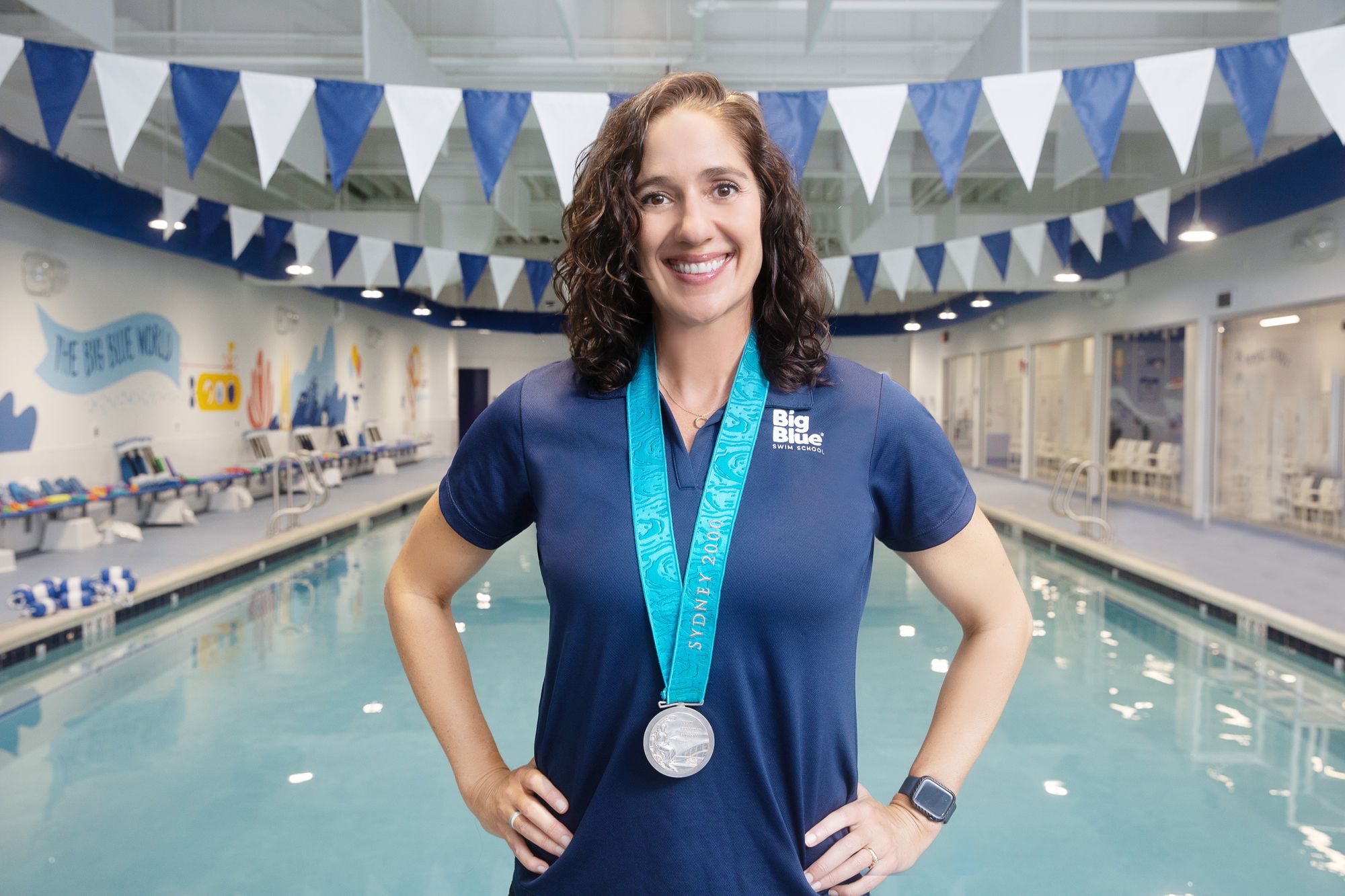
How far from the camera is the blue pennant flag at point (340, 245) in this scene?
30.0ft

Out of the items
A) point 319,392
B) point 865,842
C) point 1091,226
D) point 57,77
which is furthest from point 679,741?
point 319,392

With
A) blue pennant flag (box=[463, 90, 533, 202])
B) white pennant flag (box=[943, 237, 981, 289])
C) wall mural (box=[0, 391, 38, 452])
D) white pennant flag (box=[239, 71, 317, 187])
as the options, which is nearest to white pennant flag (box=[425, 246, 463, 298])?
wall mural (box=[0, 391, 38, 452])

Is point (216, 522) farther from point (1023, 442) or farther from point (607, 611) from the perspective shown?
point (1023, 442)

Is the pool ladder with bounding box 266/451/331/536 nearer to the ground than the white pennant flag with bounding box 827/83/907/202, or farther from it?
nearer to the ground

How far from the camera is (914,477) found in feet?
3.32

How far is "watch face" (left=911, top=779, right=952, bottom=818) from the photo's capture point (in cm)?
107

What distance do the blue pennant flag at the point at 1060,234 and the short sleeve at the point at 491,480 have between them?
8826mm

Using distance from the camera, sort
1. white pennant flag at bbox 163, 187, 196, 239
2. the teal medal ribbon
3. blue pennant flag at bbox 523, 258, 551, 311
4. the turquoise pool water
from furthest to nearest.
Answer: blue pennant flag at bbox 523, 258, 551, 311
white pennant flag at bbox 163, 187, 196, 239
the turquoise pool water
the teal medal ribbon

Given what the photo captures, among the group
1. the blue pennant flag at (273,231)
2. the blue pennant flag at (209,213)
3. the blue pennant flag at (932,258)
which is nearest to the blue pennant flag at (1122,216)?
the blue pennant flag at (932,258)

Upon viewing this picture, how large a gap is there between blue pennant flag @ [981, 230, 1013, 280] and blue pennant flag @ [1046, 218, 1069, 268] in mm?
399

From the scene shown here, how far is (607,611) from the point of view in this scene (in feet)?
3.13

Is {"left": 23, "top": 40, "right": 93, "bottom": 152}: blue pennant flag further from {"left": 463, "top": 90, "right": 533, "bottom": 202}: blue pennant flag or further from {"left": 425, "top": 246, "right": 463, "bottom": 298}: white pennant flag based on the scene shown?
{"left": 425, "top": 246, "right": 463, "bottom": 298}: white pennant flag

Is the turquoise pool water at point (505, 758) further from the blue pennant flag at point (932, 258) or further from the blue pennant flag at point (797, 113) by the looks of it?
the blue pennant flag at point (932, 258)

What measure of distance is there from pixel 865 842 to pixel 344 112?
4756 millimetres
